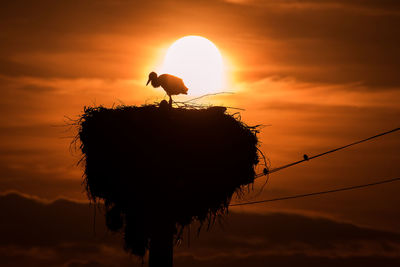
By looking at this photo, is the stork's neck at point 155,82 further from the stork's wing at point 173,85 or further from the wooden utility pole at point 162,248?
the wooden utility pole at point 162,248

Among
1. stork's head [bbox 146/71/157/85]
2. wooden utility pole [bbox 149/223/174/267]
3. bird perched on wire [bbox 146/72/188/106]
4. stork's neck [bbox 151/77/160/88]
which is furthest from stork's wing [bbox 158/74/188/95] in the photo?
wooden utility pole [bbox 149/223/174/267]

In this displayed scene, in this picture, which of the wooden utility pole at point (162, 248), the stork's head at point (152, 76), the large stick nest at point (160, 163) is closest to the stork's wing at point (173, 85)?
the stork's head at point (152, 76)

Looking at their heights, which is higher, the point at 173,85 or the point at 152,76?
the point at 152,76

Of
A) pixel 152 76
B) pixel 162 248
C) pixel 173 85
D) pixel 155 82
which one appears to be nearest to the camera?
pixel 162 248

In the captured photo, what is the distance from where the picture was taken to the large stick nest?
10.2 m

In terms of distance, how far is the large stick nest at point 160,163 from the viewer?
33.4 feet

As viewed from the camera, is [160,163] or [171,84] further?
[171,84]

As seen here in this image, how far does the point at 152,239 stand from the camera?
34.5ft

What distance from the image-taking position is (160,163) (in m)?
10.2

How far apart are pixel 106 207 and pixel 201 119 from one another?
7.40ft

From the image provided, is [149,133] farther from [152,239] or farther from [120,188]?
→ [152,239]

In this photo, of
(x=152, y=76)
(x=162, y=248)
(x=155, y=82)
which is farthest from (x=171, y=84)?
(x=162, y=248)

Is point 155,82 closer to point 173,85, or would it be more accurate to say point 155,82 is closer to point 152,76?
point 152,76

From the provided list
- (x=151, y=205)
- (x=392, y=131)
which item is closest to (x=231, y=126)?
(x=151, y=205)
